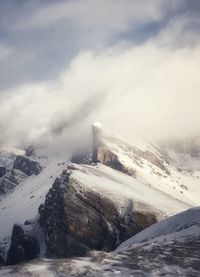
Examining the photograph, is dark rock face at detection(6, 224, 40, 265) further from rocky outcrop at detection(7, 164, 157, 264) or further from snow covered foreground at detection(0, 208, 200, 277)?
snow covered foreground at detection(0, 208, 200, 277)

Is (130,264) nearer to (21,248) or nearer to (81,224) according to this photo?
(81,224)

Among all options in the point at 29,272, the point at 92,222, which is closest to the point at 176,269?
the point at 29,272

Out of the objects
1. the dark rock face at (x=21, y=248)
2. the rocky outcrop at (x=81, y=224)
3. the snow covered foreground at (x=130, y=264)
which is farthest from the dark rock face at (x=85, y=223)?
the snow covered foreground at (x=130, y=264)

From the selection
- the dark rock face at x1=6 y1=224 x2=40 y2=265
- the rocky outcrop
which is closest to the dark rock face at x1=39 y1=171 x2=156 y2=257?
the rocky outcrop

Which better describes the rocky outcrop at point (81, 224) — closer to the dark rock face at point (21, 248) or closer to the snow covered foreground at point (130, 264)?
the dark rock face at point (21, 248)

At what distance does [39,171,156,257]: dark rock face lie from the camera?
420ft

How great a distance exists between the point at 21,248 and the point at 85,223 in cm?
2194

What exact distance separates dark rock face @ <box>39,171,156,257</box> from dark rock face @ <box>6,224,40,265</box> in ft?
15.7

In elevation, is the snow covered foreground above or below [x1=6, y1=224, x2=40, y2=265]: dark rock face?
below

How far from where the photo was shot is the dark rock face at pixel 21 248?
13438cm

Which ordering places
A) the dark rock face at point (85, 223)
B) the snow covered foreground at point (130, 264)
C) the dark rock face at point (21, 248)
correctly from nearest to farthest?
the snow covered foreground at point (130, 264)
the dark rock face at point (85, 223)
the dark rock face at point (21, 248)

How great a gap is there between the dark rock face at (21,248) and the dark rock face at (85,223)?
4.78m

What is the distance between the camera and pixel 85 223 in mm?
130500

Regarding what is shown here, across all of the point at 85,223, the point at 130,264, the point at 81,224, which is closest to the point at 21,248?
the point at 81,224
